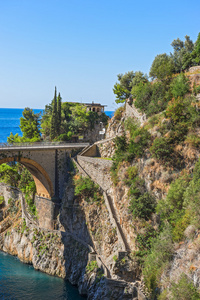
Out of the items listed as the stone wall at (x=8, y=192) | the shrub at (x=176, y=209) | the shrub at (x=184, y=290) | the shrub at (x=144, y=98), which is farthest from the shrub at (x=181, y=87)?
the stone wall at (x=8, y=192)

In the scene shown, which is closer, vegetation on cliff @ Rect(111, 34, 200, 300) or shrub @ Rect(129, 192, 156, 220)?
vegetation on cliff @ Rect(111, 34, 200, 300)

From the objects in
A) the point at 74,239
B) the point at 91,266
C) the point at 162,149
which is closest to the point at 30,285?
the point at 74,239

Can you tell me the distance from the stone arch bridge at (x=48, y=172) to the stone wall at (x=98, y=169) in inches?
120

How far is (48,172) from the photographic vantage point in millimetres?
44125

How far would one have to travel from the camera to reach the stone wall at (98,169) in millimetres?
40438

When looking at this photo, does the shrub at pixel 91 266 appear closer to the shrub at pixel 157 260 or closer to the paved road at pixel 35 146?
the shrub at pixel 157 260

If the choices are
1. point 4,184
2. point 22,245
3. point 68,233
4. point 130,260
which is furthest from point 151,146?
point 4,184

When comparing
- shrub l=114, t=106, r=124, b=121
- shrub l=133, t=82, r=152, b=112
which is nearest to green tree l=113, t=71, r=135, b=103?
shrub l=114, t=106, r=124, b=121

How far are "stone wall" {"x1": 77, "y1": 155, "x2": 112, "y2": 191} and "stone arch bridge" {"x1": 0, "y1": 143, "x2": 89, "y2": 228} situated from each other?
3.04 meters

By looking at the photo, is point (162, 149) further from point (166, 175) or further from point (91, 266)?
point (91, 266)

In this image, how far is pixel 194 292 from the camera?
74.7ft

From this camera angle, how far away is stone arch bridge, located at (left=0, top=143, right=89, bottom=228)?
4281 centimetres

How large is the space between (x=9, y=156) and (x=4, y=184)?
14761 mm

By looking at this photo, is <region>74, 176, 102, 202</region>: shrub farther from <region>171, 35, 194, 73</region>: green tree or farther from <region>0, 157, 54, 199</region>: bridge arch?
<region>171, 35, 194, 73</region>: green tree
